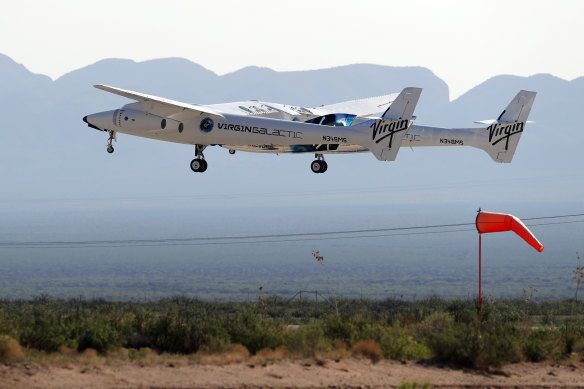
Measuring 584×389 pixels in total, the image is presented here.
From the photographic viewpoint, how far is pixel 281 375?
23.1 metres

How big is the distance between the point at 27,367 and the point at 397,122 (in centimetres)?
1952

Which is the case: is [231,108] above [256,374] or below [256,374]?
above

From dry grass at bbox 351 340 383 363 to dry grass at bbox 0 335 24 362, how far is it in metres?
9.84

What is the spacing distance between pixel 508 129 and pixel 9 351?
28.2m

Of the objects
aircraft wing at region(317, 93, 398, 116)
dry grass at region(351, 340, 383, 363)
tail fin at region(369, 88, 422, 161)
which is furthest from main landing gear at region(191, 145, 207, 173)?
dry grass at region(351, 340, 383, 363)

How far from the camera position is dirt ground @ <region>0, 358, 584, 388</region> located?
22156 mm

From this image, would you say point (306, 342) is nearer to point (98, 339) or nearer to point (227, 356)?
point (227, 356)

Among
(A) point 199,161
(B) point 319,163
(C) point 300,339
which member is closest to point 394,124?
(B) point 319,163

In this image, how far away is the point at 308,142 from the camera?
36.7 metres

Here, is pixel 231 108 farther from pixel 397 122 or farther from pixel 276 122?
pixel 397 122

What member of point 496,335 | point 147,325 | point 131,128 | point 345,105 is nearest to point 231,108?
point 131,128

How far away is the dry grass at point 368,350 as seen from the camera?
2544 cm

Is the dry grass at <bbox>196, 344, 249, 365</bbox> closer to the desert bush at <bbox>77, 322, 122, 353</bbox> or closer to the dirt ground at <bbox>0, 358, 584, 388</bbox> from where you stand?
the dirt ground at <bbox>0, 358, 584, 388</bbox>

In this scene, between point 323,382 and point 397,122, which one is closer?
point 323,382
